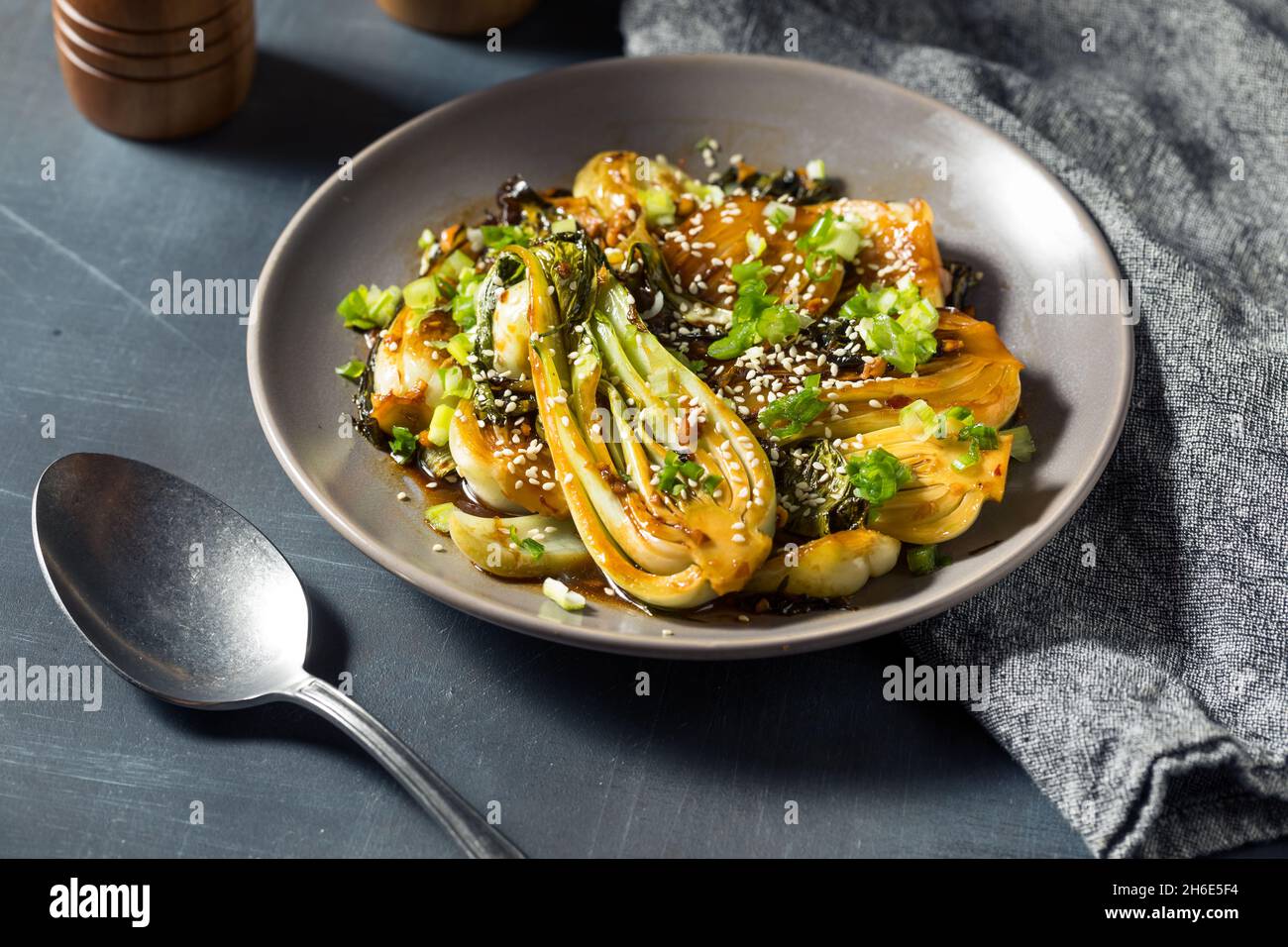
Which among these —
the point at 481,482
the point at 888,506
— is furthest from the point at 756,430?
the point at 481,482

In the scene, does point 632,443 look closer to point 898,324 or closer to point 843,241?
point 898,324

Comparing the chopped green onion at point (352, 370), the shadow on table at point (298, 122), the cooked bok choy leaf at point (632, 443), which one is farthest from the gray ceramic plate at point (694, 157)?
the shadow on table at point (298, 122)

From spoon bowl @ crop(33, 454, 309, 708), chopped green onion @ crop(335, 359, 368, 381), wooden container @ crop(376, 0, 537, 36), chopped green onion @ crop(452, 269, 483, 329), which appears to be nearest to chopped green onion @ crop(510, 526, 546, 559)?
spoon bowl @ crop(33, 454, 309, 708)

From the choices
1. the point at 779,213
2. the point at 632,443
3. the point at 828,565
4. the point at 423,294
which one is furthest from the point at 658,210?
the point at 828,565

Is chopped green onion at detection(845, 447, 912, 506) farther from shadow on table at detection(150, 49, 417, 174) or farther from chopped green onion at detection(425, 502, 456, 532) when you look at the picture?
shadow on table at detection(150, 49, 417, 174)

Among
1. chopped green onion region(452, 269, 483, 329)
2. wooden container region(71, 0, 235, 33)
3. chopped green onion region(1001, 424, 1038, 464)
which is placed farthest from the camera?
wooden container region(71, 0, 235, 33)

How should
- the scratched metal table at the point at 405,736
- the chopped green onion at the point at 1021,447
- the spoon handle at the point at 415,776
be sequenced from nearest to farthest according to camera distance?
the spoon handle at the point at 415,776 → the scratched metal table at the point at 405,736 → the chopped green onion at the point at 1021,447

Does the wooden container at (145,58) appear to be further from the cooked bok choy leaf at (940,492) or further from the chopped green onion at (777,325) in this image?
the cooked bok choy leaf at (940,492)
